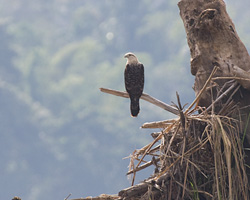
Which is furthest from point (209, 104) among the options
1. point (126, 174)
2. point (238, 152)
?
point (126, 174)

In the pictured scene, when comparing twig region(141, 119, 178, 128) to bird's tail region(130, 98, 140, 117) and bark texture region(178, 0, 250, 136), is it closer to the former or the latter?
bark texture region(178, 0, 250, 136)

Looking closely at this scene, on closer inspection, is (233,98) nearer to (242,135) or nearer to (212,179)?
(242,135)

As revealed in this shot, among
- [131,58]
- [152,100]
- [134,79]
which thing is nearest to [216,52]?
[152,100]

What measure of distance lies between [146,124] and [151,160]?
2.74 ft

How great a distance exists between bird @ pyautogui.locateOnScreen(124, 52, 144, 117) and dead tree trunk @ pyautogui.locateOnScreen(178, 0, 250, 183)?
213 cm

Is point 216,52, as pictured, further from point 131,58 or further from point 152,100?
point 131,58

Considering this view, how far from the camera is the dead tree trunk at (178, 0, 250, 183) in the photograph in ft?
17.6

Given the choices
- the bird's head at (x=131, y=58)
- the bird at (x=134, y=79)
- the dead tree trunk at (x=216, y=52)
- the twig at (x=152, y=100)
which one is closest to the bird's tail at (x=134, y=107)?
the bird at (x=134, y=79)

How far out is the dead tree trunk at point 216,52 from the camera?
5.37 meters

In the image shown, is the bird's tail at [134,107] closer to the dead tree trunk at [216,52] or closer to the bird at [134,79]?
the bird at [134,79]

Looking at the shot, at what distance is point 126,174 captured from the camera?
532 cm

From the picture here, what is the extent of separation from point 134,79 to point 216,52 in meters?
3.37

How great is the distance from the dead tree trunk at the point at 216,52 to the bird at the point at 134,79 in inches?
83.9

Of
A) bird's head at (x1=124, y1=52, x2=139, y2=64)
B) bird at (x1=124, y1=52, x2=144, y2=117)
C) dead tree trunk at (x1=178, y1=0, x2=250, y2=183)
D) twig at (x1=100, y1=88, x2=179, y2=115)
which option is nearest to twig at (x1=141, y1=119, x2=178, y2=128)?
twig at (x1=100, y1=88, x2=179, y2=115)
